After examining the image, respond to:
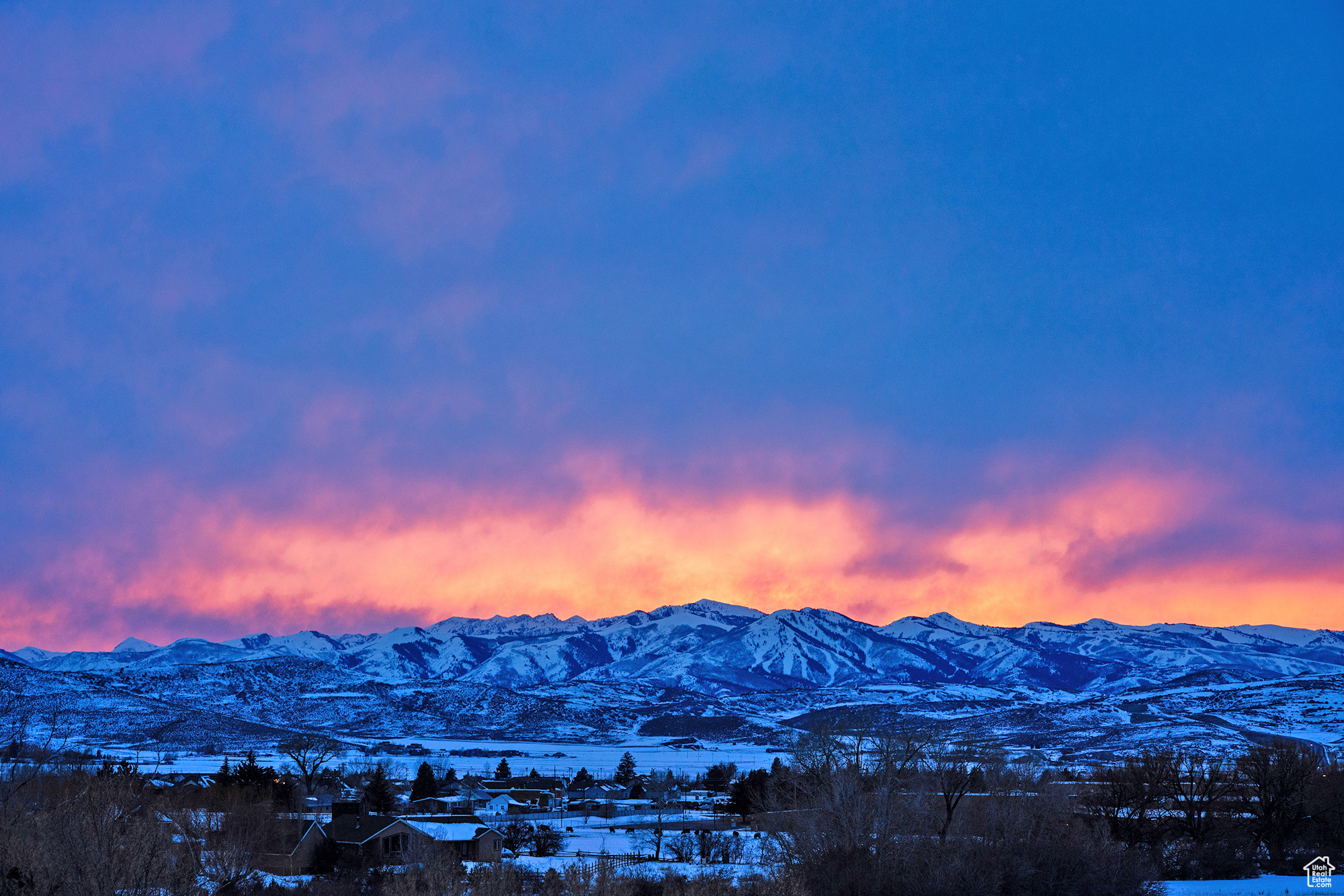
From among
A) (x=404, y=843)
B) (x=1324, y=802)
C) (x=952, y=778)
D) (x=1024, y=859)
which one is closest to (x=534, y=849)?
(x=404, y=843)

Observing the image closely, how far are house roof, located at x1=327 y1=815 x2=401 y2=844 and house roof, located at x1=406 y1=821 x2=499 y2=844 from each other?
5.99ft

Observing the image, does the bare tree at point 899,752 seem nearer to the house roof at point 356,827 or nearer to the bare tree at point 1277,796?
the bare tree at point 1277,796

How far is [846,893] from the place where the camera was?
4391 cm

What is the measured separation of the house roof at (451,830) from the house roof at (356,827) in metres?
1.83

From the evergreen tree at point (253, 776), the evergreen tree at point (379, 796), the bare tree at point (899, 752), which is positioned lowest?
the evergreen tree at point (379, 796)

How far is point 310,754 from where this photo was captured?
163 m

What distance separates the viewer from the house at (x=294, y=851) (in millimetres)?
62875

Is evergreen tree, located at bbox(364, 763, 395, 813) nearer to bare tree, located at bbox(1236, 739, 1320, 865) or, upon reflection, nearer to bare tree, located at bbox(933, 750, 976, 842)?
bare tree, located at bbox(933, 750, 976, 842)

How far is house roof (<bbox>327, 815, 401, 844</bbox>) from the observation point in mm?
66562

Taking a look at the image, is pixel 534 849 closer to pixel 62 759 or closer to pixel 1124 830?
pixel 1124 830

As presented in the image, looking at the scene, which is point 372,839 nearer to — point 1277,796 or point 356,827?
point 356,827

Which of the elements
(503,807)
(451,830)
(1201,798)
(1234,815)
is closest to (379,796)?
(503,807)

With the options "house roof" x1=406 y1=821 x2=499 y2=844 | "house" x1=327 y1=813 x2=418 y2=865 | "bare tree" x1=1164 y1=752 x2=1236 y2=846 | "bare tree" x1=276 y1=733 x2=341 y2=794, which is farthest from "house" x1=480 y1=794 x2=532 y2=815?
"bare tree" x1=1164 y1=752 x2=1236 y2=846

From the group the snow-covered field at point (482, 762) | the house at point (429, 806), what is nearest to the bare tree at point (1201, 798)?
the house at point (429, 806)
